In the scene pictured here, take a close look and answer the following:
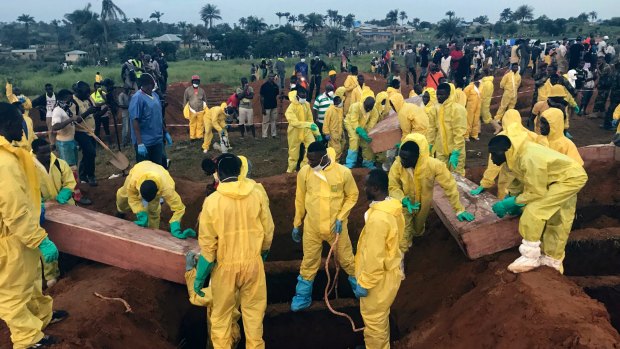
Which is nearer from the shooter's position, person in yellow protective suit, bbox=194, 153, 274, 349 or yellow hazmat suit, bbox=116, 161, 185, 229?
person in yellow protective suit, bbox=194, 153, 274, 349

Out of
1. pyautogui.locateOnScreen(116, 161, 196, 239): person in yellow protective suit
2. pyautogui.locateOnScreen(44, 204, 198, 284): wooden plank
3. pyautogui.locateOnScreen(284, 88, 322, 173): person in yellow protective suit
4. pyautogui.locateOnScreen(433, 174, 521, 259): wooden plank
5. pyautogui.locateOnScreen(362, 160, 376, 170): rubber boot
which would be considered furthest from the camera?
pyautogui.locateOnScreen(362, 160, 376, 170): rubber boot

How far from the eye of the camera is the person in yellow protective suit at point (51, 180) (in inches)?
232

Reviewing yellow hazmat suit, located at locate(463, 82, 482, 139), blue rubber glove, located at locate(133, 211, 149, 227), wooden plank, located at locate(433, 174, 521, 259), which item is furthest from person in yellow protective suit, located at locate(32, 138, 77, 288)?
yellow hazmat suit, located at locate(463, 82, 482, 139)

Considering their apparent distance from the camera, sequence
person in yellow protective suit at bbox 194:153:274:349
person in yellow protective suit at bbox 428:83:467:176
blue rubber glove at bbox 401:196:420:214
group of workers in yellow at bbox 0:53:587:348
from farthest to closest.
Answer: person in yellow protective suit at bbox 428:83:467:176 → blue rubber glove at bbox 401:196:420:214 → person in yellow protective suit at bbox 194:153:274:349 → group of workers in yellow at bbox 0:53:587:348

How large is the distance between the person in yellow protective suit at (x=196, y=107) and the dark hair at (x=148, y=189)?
7.29 metres

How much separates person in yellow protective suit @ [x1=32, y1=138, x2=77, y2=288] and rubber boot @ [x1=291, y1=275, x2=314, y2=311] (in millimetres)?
3083

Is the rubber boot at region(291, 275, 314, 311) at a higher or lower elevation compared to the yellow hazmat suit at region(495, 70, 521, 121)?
lower

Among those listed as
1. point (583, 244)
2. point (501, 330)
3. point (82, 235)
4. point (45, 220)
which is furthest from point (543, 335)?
point (45, 220)

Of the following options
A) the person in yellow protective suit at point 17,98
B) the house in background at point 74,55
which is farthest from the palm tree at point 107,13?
the person in yellow protective suit at point 17,98

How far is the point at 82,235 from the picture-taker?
557cm

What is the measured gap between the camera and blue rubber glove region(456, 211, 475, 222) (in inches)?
221

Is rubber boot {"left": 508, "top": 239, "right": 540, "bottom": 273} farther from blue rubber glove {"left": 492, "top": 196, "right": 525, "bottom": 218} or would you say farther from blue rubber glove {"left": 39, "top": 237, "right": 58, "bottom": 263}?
blue rubber glove {"left": 39, "top": 237, "right": 58, "bottom": 263}

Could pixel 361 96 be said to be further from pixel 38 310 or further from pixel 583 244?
pixel 38 310

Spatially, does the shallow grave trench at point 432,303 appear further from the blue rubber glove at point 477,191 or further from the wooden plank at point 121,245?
the blue rubber glove at point 477,191
